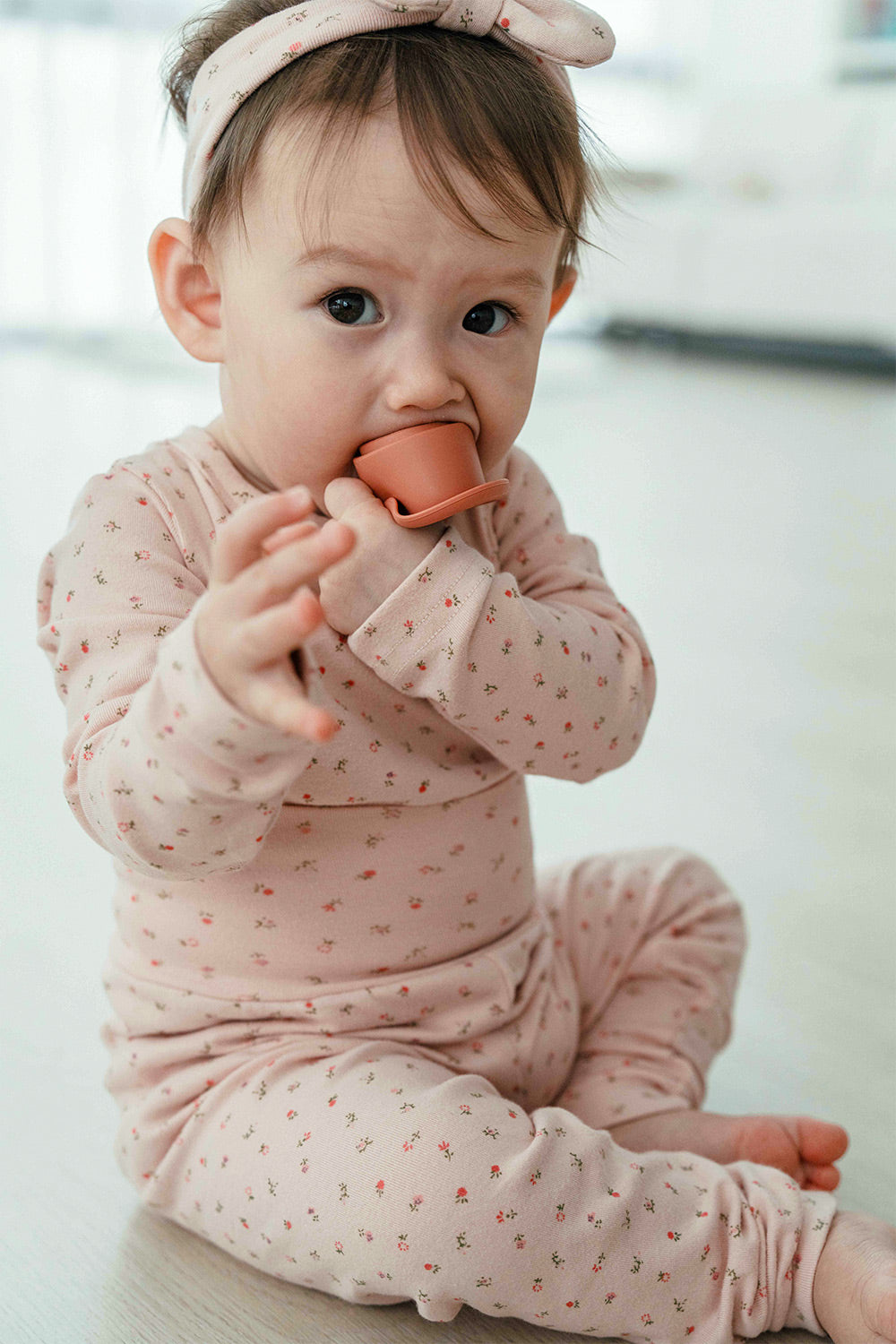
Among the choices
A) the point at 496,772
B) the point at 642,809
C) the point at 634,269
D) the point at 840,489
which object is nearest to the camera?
the point at 496,772

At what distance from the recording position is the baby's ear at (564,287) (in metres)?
0.79

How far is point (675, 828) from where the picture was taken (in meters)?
1.21

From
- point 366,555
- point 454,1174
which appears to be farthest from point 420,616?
point 454,1174

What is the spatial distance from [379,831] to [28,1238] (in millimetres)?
264

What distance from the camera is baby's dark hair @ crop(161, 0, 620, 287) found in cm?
63

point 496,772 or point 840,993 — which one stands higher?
point 496,772

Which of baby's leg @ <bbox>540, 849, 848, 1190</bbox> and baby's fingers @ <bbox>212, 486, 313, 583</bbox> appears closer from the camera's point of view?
baby's fingers @ <bbox>212, 486, 313, 583</bbox>

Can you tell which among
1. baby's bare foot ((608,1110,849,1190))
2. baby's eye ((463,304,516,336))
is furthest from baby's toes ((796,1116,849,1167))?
baby's eye ((463,304,516,336))

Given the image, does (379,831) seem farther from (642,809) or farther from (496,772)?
(642,809)

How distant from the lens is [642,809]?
1236mm

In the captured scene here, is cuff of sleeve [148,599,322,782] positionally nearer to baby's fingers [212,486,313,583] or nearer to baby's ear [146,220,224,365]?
baby's fingers [212,486,313,583]

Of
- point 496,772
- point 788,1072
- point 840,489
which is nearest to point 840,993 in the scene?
point 788,1072

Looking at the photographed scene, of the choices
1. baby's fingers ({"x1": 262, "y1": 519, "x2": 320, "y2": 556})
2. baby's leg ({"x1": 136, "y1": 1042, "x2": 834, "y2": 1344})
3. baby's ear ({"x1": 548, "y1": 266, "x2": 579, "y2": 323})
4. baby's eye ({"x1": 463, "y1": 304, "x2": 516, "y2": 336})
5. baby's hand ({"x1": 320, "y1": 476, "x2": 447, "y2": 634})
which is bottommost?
baby's leg ({"x1": 136, "y1": 1042, "x2": 834, "y2": 1344})

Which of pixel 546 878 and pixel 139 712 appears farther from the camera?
pixel 546 878
